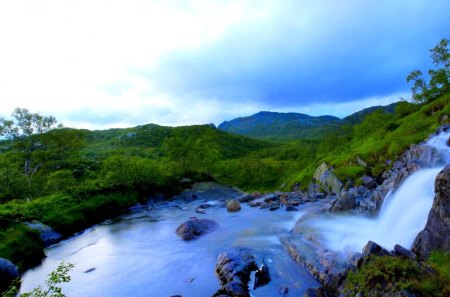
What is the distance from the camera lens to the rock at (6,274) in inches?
822

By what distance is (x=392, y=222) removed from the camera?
21.3m

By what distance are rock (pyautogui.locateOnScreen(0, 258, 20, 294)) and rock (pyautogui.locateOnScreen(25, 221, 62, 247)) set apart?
9566 mm

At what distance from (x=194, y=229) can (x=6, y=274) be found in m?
14.8

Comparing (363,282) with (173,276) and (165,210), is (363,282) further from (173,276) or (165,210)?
(165,210)

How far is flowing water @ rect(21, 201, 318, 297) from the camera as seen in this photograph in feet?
61.1

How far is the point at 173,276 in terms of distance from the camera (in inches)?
813

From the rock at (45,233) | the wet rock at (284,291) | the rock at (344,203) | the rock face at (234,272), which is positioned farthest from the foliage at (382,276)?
the rock at (45,233)

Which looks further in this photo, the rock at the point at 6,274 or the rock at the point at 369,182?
the rock at the point at 369,182

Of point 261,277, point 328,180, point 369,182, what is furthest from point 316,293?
point 328,180

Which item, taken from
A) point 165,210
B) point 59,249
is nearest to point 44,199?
point 59,249

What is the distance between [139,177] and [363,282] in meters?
51.7

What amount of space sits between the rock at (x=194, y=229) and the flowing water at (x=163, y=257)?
0.75 metres

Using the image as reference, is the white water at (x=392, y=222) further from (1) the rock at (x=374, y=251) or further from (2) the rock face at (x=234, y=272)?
(2) the rock face at (x=234, y=272)

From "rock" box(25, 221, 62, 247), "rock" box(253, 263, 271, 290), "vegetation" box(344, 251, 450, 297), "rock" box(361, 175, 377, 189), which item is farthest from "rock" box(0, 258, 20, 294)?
"rock" box(361, 175, 377, 189)
